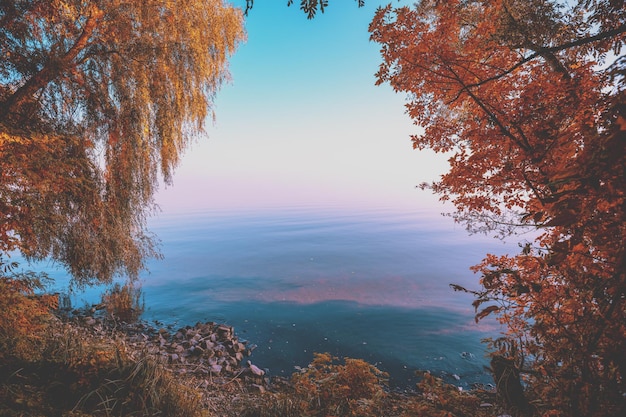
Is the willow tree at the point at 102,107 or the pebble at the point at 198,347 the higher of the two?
the willow tree at the point at 102,107

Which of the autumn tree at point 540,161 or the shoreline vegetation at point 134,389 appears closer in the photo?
the autumn tree at point 540,161

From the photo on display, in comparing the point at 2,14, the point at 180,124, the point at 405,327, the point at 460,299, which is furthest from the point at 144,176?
the point at 460,299

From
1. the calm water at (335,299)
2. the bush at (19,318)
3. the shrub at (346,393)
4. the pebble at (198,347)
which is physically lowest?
the calm water at (335,299)

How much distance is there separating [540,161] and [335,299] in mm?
14539

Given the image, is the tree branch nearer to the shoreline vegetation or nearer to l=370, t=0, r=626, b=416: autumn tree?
the shoreline vegetation

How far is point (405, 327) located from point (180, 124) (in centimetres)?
1363

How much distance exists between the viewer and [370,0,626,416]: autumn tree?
74.9 inches

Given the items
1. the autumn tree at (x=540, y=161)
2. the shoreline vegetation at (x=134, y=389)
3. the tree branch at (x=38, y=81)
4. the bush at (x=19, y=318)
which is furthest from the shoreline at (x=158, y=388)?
the tree branch at (x=38, y=81)

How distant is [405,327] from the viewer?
1304 cm

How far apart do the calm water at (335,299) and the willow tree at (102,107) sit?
6.59 meters

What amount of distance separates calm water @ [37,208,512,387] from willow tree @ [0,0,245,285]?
659 centimetres

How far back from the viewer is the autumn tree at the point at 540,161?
6.24 feet

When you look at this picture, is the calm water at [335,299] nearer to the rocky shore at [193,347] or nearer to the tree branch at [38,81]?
the rocky shore at [193,347]

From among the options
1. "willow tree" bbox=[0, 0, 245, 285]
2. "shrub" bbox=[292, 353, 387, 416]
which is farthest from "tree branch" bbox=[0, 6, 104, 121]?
"shrub" bbox=[292, 353, 387, 416]
